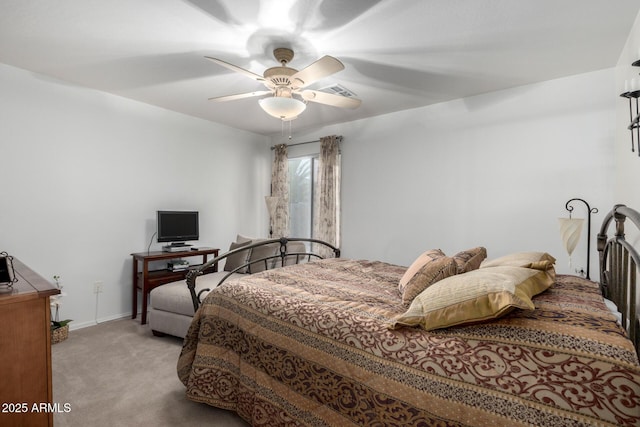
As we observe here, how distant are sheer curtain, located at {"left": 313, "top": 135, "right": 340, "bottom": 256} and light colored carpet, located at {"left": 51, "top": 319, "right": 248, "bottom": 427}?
248 cm

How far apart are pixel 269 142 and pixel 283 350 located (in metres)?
4.66

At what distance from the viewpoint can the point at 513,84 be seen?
11.0 ft

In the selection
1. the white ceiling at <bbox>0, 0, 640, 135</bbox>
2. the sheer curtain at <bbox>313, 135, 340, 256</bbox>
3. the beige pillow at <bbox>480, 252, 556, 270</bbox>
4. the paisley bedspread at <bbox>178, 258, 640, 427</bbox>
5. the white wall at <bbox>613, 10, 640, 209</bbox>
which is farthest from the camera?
the sheer curtain at <bbox>313, 135, 340, 256</bbox>

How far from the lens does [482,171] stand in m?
3.64

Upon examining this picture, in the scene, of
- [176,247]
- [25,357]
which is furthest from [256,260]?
[25,357]

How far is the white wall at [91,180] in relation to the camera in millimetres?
3150

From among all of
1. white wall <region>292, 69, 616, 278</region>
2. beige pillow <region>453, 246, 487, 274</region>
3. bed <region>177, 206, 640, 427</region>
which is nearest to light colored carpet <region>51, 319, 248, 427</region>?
bed <region>177, 206, 640, 427</region>

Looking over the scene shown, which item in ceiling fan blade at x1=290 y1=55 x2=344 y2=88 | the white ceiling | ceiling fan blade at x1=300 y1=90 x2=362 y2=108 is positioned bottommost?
ceiling fan blade at x1=300 y1=90 x2=362 y2=108

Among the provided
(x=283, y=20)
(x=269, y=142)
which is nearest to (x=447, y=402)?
(x=283, y=20)

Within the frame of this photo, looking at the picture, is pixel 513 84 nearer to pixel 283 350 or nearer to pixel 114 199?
pixel 283 350

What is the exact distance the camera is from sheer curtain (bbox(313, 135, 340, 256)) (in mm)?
4816

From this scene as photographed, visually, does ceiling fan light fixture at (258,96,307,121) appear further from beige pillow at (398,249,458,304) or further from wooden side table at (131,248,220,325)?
wooden side table at (131,248,220,325)

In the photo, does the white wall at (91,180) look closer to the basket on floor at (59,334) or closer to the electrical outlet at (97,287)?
the electrical outlet at (97,287)

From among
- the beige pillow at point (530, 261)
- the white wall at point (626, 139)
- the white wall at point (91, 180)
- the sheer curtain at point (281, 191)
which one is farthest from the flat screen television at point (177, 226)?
the white wall at point (626, 139)
